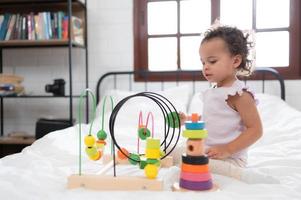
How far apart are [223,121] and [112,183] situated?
0.48 meters

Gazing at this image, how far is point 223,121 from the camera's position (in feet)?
3.78

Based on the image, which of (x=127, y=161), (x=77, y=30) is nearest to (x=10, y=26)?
(x=77, y=30)

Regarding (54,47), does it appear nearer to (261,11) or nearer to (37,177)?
(261,11)

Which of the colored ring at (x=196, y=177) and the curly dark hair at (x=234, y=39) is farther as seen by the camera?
the curly dark hair at (x=234, y=39)

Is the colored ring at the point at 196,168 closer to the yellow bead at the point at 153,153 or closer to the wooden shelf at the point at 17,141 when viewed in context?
the yellow bead at the point at 153,153

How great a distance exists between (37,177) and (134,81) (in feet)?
6.10

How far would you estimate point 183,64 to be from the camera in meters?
2.74

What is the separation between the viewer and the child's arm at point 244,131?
3.43ft

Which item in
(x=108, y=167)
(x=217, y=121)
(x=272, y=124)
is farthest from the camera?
(x=272, y=124)

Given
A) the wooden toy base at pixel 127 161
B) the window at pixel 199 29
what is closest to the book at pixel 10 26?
the window at pixel 199 29

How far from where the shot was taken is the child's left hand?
1025 millimetres

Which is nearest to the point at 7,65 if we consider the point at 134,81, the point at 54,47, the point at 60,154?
the point at 54,47

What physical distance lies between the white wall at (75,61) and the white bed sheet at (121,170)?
1088 millimetres

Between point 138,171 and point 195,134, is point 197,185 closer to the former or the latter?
point 195,134
